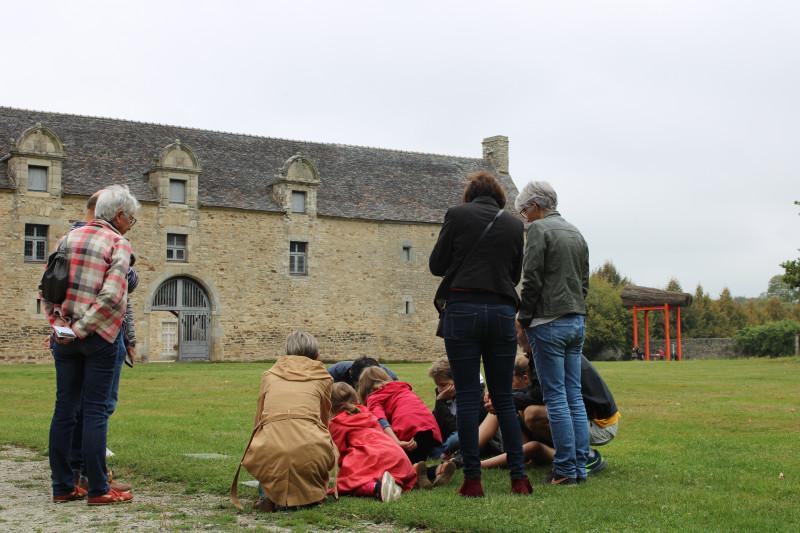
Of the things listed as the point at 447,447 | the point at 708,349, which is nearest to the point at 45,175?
the point at 447,447

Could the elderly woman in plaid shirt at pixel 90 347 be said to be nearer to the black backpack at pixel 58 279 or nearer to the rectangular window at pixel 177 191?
the black backpack at pixel 58 279

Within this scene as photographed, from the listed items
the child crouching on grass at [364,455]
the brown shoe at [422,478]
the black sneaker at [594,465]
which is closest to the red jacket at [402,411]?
the child crouching on grass at [364,455]

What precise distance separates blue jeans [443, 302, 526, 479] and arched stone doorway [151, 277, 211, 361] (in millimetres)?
27694

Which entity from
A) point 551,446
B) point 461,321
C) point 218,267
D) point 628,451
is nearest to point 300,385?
point 461,321

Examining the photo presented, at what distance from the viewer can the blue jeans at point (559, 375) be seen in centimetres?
638

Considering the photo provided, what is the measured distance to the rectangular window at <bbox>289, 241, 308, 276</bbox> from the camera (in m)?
35.2

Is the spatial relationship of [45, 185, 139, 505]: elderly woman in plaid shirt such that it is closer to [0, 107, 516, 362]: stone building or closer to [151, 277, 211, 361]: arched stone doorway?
[0, 107, 516, 362]: stone building

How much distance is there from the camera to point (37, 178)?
98.5 ft

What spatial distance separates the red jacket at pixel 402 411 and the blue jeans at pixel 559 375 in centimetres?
118

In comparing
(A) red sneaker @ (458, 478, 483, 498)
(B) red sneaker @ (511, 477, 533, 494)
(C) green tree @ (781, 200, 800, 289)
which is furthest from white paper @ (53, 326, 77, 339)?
(C) green tree @ (781, 200, 800, 289)

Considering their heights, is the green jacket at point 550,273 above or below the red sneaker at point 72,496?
above

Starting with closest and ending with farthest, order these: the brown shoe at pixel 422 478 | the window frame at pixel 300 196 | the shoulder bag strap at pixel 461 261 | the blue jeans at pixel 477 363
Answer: the blue jeans at pixel 477 363
the shoulder bag strap at pixel 461 261
the brown shoe at pixel 422 478
the window frame at pixel 300 196

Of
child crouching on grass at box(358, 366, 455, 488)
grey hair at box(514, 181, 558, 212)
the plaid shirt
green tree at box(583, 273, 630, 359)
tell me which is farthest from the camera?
green tree at box(583, 273, 630, 359)

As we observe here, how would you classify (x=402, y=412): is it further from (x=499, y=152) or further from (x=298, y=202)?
(x=499, y=152)
